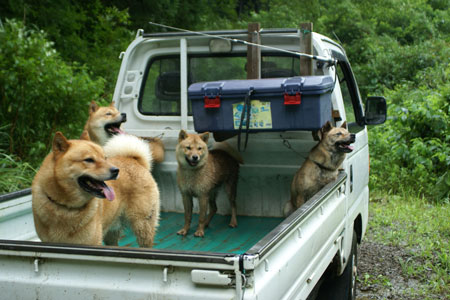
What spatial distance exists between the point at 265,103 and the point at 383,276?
2776mm

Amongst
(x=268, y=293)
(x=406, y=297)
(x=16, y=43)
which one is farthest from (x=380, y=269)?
(x=16, y=43)

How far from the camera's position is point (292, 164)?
4.93 metres

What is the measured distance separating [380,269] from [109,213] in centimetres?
364

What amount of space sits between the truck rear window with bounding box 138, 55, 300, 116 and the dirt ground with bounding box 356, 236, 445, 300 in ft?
7.90

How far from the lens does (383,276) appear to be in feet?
18.2

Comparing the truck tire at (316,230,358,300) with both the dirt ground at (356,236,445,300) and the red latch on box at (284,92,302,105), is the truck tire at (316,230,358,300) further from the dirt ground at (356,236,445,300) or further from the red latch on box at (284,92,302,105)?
the red latch on box at (284,92,302,105)

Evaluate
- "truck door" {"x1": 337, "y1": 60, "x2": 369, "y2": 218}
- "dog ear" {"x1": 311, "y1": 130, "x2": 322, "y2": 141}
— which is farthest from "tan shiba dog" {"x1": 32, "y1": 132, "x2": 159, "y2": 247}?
"truck door" {"x1": 337, "y1": 60, "x2": 369, "y2": 218}

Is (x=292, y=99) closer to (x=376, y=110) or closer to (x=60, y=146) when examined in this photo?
(x=376, y=110)

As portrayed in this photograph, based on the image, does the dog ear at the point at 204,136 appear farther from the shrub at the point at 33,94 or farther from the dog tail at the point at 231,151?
the shrub at the point at 33,94

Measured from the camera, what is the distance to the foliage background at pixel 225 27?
7.28 meters

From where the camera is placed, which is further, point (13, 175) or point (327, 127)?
point (13, 175)

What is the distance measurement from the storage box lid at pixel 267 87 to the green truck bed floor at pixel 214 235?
1.24 metres

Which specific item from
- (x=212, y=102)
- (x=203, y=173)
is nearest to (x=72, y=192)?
(x=212, y=102)

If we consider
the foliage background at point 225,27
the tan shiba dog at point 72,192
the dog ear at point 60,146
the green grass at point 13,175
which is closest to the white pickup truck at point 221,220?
the tan shiba dog at point 72,192
